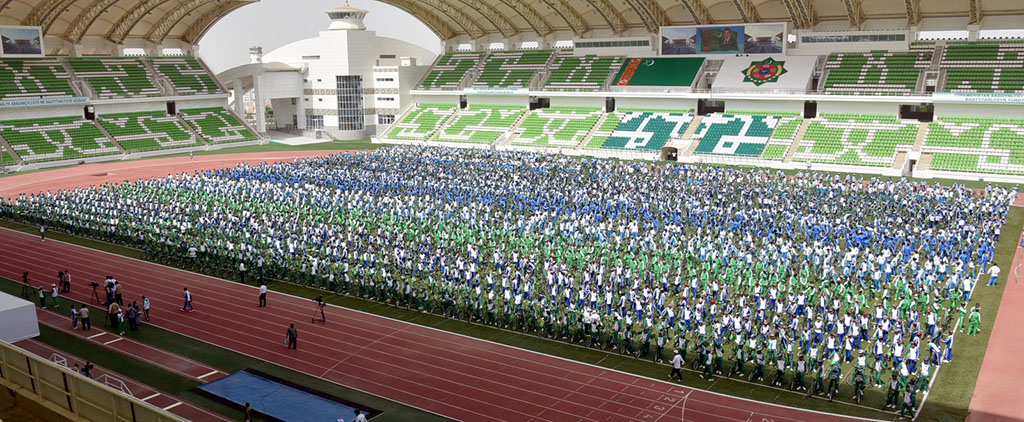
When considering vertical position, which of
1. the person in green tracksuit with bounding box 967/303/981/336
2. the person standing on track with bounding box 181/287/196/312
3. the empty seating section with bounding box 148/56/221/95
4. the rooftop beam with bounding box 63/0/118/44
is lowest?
the person standing on track with bounding box 181/287/196/312

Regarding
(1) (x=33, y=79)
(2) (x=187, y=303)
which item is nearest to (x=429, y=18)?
(1) (x=33, y=79)

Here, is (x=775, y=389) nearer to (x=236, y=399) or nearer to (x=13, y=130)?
(x=236, y=399)

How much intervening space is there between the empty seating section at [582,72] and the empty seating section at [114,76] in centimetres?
3363

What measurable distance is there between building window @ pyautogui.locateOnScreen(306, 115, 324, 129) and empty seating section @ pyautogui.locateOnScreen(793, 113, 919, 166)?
1694 inches

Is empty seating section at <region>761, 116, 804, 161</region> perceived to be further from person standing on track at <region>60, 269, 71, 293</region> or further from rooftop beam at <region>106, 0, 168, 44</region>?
rooftop beam at <region>106, 0, 168, 44</region>

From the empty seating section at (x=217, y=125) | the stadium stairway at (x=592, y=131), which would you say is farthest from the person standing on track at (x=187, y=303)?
the empty seating section at (x=217, y=125)

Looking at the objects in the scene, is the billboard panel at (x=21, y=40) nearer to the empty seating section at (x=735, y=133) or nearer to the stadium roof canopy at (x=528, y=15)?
the stadium roof canopy at (x=528, y=15)

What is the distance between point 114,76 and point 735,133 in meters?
50.3

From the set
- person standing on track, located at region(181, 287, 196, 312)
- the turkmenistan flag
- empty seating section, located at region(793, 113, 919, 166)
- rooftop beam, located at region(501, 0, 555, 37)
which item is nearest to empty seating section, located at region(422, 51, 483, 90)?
rooftop beam, located at region(501, 0, 555, 37)

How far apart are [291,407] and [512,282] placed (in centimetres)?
823

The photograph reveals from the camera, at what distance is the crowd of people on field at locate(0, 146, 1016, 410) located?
18516mm

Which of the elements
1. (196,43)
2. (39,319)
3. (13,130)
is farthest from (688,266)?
(196,43)

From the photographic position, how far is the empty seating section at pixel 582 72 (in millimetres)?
62906

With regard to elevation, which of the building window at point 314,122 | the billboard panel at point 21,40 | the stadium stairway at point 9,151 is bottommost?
the stadium stairway at point 9,151
